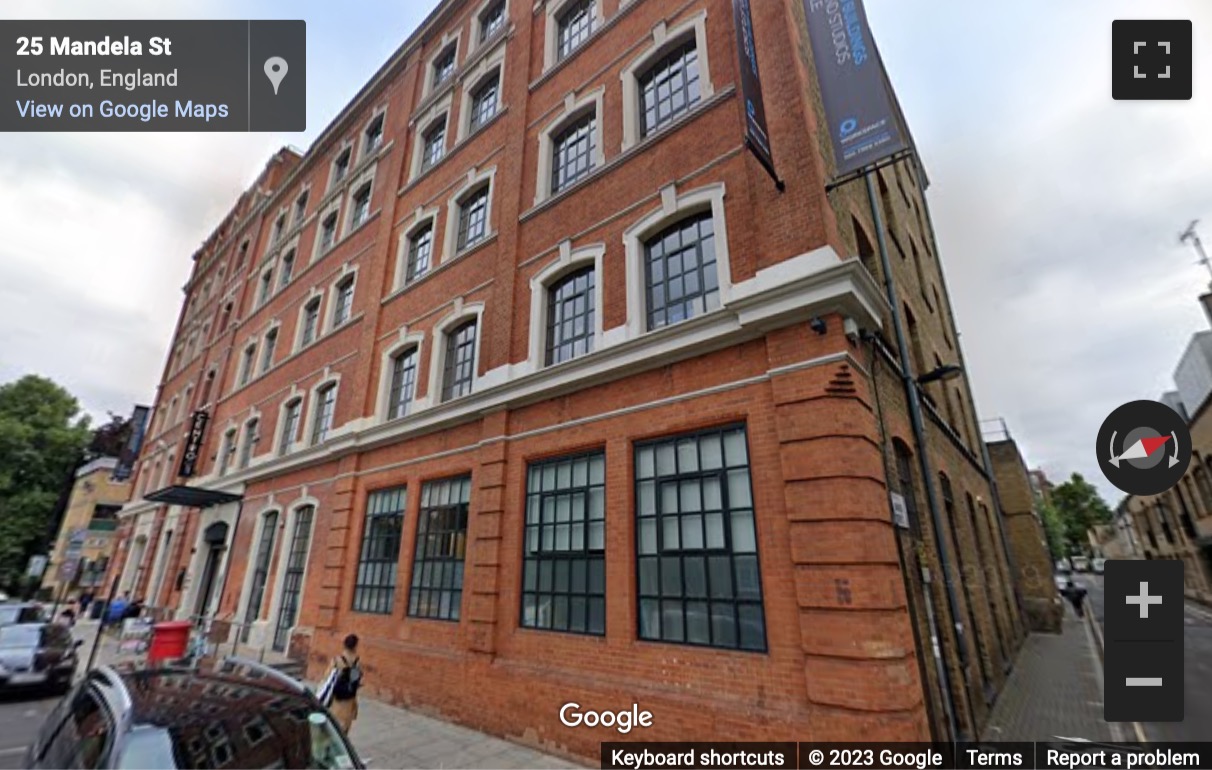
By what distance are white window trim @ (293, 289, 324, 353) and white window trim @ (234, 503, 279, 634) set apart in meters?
5.44

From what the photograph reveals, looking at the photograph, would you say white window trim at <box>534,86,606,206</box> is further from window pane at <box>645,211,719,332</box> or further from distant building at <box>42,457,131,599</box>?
distant building at <box>42,457,131,599</box>

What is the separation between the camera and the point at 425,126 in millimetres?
16125

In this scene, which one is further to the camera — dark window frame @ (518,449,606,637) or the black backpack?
dark window frame @ (518,449,606,637)

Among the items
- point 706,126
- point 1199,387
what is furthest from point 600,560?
point 1199,387

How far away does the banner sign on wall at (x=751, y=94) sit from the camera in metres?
6.70

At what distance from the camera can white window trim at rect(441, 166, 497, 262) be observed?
496 inches

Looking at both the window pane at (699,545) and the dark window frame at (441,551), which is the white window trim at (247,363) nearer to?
the dark window frame at (441,551)

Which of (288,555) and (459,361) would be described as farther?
(288,555)

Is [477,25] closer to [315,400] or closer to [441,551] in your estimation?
[315,400]

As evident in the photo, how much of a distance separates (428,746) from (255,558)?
11557 millimetres

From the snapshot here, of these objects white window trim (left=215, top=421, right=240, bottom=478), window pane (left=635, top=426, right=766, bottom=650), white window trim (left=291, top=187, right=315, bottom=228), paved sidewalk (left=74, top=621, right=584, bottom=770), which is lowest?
paved sidewalk (left=74, top=621, right=584, bottom=770)

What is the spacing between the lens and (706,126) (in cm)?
854

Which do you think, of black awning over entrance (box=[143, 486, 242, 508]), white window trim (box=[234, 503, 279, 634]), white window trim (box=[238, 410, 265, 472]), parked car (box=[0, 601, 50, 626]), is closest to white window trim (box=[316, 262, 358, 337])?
white window trim (box=[238, 410, 265, 472])

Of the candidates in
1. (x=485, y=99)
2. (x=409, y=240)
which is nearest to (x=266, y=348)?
(x=409, y=240)
